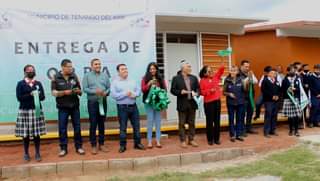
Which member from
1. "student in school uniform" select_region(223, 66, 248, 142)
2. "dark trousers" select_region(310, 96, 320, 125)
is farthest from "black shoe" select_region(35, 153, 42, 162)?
"dark trousers" select_region(310, 96, 320, 125)

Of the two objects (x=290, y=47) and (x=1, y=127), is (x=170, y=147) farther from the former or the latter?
(x=290, y=47)

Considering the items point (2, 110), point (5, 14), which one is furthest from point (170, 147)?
point (5, 14)

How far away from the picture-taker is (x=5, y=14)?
30.3 ft

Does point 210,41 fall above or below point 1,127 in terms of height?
above

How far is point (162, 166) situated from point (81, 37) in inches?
139

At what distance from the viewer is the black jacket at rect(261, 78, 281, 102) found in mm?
10336

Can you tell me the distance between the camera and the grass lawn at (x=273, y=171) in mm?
6922

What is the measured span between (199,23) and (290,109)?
3.45m

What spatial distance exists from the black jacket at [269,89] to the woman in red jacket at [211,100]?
157 centimetres

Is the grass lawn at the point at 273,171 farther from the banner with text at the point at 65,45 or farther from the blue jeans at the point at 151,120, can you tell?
the banner with text at the point at 65,45

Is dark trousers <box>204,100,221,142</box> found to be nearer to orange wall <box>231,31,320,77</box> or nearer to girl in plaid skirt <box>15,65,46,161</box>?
girl in plaid skirt <box>15,65,46,161</box>

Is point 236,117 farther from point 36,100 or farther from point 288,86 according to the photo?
point 36,100

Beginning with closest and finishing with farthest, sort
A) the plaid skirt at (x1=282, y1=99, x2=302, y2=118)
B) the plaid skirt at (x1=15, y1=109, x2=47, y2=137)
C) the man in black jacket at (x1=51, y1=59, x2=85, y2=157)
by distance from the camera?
1. the plaid skirt at (x1=15, y1=109, x2=47, y2=137)
2. the man in black jacket at (x1=51, y1=59, x2=85, y2=157)
3. the plaid skirt at (x1=282, y1=99, x2=302, y2=118)

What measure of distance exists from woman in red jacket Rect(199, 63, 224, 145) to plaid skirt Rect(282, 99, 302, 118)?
88.6 inches
